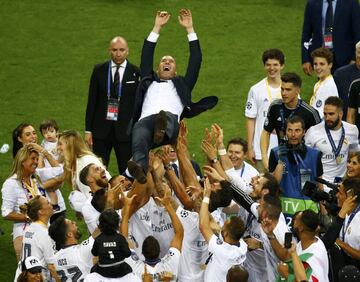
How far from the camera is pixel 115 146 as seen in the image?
12.6m

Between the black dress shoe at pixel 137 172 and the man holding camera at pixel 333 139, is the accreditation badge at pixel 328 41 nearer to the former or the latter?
the man holding camera at pixel 333 139

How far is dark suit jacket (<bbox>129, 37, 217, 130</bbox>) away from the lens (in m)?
10.7

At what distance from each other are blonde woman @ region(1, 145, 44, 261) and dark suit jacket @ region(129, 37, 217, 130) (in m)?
1.09

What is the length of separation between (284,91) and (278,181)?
1.13m

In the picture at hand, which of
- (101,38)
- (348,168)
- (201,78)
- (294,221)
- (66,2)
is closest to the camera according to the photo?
(294,221)

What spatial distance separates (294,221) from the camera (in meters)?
9.02

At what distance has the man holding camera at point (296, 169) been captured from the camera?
1020 centimetres

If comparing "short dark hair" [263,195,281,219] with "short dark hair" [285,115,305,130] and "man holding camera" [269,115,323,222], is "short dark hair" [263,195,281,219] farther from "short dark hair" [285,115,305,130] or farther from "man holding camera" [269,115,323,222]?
"short dark hair" [285,115,305,130]

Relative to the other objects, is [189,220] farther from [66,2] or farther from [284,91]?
[66,2]

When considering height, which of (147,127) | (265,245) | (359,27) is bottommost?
(265,245)

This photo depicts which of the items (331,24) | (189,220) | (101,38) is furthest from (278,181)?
(101,38)

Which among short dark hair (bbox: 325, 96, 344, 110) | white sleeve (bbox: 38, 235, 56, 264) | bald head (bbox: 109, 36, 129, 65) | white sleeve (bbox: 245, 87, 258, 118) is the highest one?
bald head (bbox: 109, 36, 129, 65)

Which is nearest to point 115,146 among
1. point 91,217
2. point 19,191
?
point 19,191

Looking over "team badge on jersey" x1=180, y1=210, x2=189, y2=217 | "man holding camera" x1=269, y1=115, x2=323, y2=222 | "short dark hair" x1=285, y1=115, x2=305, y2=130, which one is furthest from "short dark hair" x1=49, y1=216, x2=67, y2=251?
"short dark hair" x1=285, y1=115, x2=305, y2=130
